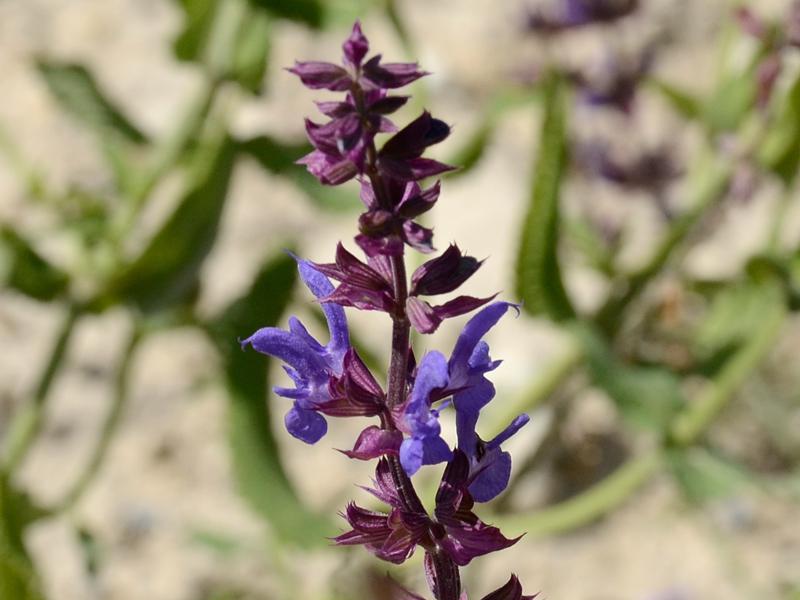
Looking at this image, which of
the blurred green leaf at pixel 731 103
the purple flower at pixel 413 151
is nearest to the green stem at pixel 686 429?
the blurred green leaf at pixel 731 103

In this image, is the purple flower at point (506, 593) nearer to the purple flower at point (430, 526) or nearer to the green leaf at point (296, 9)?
the purple flower at point (430, 526)

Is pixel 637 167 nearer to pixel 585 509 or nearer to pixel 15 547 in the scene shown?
pixel 585 509

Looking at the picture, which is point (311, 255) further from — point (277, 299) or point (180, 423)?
point (277, 299)

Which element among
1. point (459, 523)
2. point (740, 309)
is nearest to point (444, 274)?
point (459, 523)

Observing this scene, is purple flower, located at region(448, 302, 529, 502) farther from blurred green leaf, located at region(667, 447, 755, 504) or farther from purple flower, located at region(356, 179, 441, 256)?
blurred green leaf, located at region(667, 447, 755, 504)

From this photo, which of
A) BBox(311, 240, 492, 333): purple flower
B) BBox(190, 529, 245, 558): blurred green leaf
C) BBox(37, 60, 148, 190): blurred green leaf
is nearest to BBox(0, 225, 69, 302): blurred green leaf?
BBox(37, 60, 148, 190): blurred green leaf
